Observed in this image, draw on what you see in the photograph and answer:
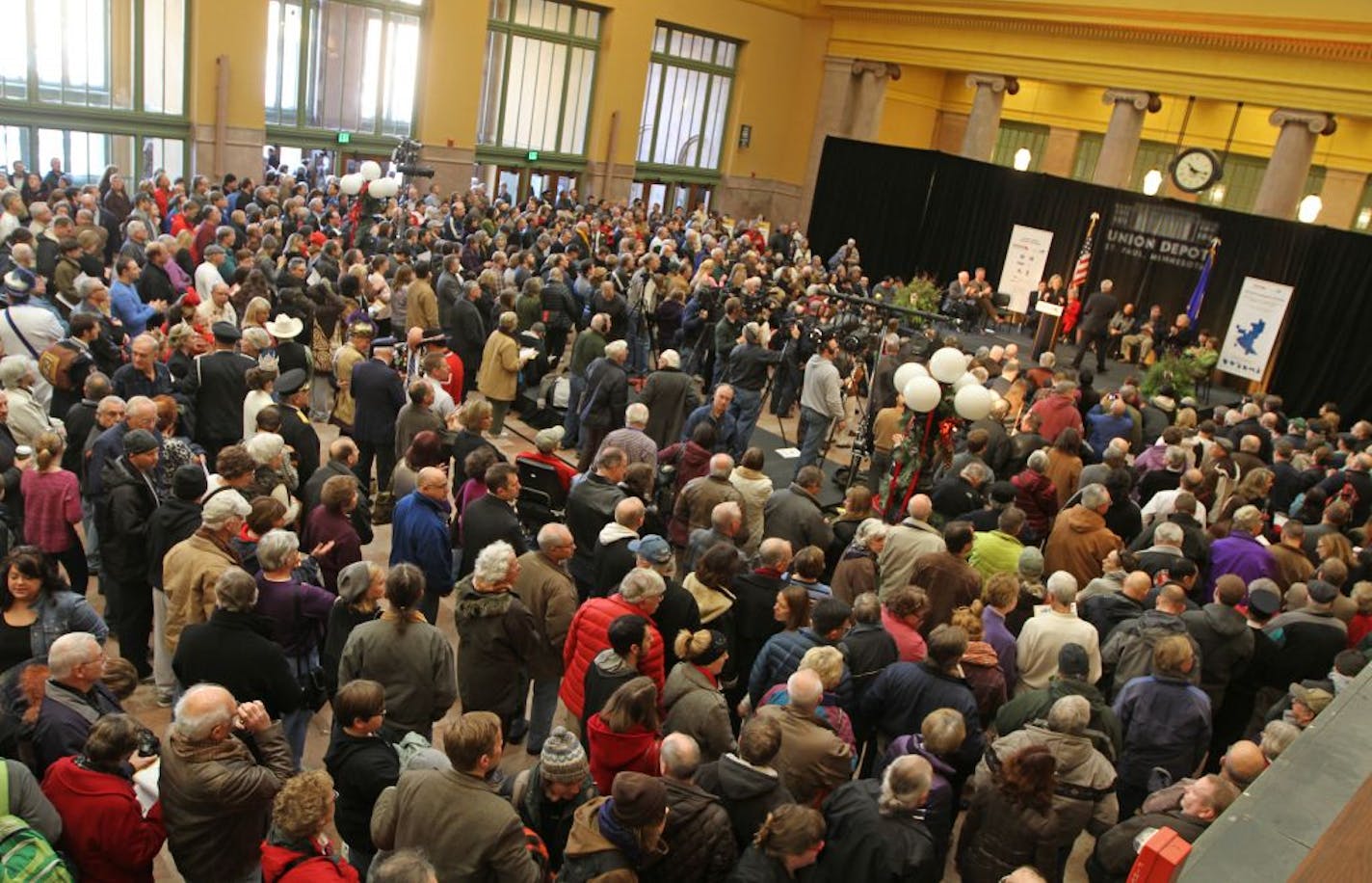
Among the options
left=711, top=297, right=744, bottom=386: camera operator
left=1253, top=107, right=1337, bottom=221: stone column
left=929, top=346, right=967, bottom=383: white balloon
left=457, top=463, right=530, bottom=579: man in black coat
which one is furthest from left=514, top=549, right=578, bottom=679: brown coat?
left=1253, top=107, right=1337, bottom=221: stone column

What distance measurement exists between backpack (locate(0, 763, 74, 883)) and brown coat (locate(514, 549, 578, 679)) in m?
2.24

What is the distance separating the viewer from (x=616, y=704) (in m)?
3.73

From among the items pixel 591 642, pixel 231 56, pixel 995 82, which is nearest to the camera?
pixel 591 642

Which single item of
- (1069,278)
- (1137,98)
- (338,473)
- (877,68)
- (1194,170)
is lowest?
(338,473)

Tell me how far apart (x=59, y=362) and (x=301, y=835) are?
15.1 feet

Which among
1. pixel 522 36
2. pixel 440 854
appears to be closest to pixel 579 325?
pixel 440 854

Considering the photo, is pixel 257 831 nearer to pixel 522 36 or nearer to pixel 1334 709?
pixel 1334 709

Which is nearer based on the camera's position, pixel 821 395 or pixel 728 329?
pixel 821 395

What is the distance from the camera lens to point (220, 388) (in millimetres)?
6711

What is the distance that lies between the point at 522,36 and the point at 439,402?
15.3m

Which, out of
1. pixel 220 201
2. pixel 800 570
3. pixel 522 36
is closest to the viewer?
pixel 800 570

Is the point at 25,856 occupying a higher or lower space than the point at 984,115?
lower

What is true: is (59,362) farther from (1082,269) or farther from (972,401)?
(1082,269)

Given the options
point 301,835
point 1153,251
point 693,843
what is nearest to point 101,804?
point 301,835
